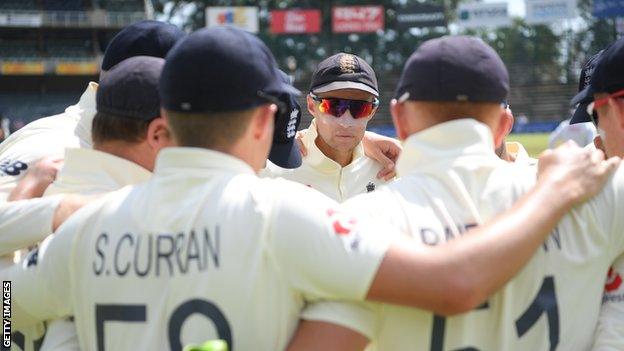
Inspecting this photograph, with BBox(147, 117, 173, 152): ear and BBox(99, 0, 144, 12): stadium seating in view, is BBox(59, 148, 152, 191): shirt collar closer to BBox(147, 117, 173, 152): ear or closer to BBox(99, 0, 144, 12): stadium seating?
BBox(147, 117, 173, 152): ear

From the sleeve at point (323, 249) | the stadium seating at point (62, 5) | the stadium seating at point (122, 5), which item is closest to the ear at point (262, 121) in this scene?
the sleeve at point (323, 249)

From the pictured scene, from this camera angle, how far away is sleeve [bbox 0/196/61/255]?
275 cm

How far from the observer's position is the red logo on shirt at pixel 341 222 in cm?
215

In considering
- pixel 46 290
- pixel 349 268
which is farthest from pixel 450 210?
pixel 46 290

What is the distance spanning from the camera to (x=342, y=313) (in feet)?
7.22

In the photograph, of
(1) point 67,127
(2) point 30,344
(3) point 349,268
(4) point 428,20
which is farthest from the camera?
(4) point 428,20

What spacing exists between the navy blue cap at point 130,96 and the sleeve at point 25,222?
340mm

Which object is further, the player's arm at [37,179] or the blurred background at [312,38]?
the blurred background at [312,38]

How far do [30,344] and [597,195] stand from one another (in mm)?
1908

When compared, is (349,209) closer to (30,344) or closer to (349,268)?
(349,268)

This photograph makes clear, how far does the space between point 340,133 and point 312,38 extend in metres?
63.6

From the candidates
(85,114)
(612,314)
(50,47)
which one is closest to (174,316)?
(612,314)

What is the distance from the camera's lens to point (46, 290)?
244cm

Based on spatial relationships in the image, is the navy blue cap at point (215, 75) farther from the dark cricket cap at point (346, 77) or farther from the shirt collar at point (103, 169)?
the dark cricket cap at point (346, 77)
